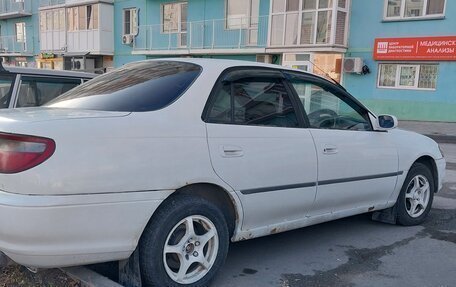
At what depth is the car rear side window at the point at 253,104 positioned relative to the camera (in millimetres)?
3332

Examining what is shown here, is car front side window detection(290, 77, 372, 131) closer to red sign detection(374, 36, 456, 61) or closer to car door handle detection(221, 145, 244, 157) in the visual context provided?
car door handle detection(221, 145, 244, 157)

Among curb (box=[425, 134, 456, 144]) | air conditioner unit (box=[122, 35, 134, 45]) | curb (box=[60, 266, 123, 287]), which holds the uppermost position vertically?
air conditioner unit (box=[122, 35, 134, 45])

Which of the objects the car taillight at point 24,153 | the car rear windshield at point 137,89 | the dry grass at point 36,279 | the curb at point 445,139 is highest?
the car rear windshield at point 137,89

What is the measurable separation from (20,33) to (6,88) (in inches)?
1380

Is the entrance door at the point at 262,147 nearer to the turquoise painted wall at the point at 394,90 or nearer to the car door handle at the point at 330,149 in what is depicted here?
the car door handle at the point at 330,149

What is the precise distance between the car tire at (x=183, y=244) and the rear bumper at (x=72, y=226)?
112 mm

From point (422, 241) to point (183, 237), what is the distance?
2.61 meters

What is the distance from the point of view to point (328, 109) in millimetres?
4184

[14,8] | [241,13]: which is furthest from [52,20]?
[241,13]

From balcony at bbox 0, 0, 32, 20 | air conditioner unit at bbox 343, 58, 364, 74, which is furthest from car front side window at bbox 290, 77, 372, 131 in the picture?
balcony at bbox 0, 0, 32, 20

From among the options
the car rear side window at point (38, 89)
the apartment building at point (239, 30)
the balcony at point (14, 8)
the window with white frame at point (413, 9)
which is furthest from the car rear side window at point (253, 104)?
the balcony at point (14, 8)

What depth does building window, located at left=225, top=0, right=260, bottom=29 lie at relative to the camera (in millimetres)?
21703

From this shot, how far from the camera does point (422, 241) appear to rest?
4465mm

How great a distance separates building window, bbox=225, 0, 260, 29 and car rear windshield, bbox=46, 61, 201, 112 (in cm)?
1870
